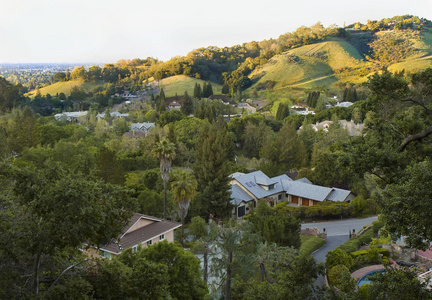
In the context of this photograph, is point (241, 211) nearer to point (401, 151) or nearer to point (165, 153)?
point (165, 153)

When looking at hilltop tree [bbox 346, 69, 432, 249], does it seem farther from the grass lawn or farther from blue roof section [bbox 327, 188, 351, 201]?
blue roof section [bbox 327, 188, 351, 201]

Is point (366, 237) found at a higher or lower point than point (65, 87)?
lower

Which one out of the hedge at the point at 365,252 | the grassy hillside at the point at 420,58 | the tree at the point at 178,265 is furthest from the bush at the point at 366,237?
the grassy hillside at the point at 420,58

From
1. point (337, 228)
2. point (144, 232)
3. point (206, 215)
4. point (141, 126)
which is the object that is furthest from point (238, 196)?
point (141, 126)

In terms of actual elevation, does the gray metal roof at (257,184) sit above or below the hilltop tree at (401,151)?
below

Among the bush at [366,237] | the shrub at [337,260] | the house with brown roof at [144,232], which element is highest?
the house with brown roof at [144,232]

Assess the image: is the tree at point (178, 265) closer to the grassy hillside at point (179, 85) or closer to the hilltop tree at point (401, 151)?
the hilltop tree at point (401, 151)

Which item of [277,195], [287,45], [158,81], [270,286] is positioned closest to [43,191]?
[270,286]

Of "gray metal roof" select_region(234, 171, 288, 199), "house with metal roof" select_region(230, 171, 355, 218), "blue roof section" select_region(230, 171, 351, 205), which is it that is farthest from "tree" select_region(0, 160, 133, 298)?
"gray metal roof" select_region(234, 171, 288, 199)
